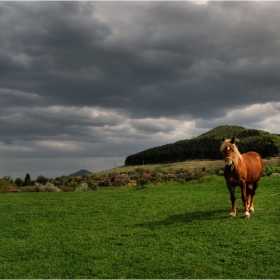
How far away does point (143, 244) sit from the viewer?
8.85 meters

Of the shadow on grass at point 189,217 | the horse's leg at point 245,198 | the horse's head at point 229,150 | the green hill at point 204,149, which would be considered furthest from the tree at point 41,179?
the green hill at point 204,149

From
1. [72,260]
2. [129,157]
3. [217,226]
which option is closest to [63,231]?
[72,260]

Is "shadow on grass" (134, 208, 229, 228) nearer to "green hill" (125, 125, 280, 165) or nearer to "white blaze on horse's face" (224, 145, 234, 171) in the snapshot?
"white blaze on horse's face" (224, 145, 234, 171)

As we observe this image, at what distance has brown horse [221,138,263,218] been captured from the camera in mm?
11742

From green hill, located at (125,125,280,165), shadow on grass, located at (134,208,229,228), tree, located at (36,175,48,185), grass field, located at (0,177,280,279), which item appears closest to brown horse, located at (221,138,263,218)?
grass field, located at (0,177,280,279)

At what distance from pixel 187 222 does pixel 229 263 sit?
438 centimetres

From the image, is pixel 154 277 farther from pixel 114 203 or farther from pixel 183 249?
pixel 114 203

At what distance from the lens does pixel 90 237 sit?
32.9 ft

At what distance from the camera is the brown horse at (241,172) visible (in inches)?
462

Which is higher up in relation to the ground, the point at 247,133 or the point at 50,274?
the point at 247,133

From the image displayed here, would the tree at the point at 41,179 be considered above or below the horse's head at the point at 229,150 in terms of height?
below

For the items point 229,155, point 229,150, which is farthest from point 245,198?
point 229,150

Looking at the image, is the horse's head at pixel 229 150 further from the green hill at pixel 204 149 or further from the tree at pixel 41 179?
the green hill at pixel 204 149

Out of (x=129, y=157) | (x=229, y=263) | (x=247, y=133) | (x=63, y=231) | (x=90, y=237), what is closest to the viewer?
(x=229, y=263)
